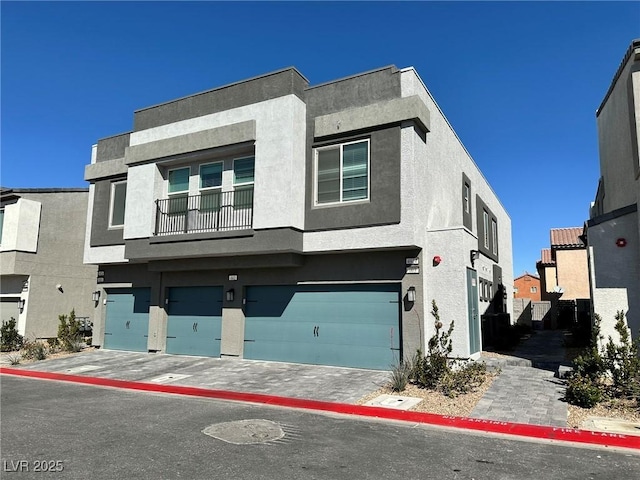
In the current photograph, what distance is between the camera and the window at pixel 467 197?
57.1ft

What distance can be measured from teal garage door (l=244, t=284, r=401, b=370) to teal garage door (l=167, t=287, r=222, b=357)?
1269mm

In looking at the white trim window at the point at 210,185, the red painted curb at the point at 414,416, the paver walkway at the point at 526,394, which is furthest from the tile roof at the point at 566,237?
the red painted curb at the point at 414,416

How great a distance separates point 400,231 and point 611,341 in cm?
492

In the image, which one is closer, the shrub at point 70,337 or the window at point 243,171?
the window at point 243,171

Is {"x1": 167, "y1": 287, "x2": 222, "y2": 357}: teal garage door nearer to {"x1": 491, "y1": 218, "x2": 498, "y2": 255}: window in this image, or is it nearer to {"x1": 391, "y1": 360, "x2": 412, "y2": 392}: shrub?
{"x1": 391, "y1": 360, "x2": 412, "y2": 392}: shrub

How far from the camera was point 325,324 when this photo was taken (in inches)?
506

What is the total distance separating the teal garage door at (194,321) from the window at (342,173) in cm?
498

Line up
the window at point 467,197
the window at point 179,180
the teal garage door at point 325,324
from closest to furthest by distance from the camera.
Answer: the teal garage door at point 325,324
the window at point 179,180
the window at point 467,197

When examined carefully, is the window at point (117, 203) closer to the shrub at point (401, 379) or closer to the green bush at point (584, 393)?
the shrub at point (401, 379)

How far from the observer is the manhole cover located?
675cm

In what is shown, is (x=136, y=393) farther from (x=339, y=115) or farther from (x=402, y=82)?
(x=402, y=82)

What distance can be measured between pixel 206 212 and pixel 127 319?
5.47 metres

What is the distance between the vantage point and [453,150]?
1589 cm

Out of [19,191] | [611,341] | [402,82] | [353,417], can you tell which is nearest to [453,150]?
[402,82]
